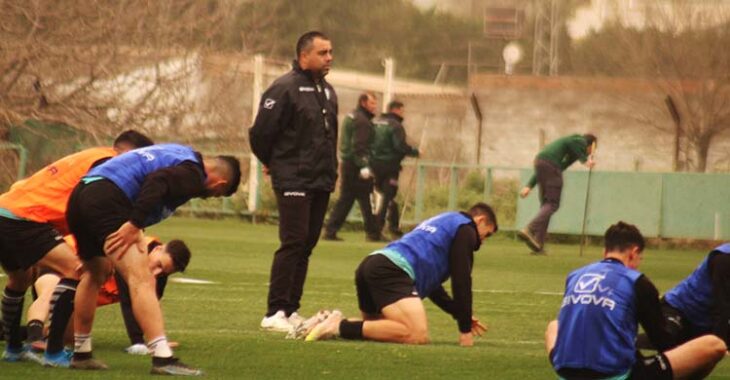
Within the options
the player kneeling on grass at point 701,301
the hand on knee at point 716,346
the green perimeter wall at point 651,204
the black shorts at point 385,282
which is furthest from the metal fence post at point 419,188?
the hand on knee at point 716,346

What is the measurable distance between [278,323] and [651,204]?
55.7ft

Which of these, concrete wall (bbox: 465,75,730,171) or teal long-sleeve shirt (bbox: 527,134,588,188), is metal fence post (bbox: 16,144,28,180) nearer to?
teal long-sleeve shirt (bbox: 527,134,588,188)

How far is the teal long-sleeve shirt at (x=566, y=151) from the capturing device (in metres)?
23.0

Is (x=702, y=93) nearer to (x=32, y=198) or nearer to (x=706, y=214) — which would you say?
(x=706, y=214)

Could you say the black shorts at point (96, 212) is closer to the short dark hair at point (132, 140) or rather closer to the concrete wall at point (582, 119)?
the short dark hair at point (132, 140)

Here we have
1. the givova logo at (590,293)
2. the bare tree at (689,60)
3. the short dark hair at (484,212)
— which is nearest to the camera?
the givova logo at (590,293)

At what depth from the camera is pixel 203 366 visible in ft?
31.7

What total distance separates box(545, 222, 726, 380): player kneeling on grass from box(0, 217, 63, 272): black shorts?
3.05 m

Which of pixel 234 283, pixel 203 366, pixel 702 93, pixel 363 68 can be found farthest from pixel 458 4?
pixel 203 366

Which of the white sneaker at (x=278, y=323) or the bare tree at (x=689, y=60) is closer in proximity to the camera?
the white sneaker at (x=278, y=323)

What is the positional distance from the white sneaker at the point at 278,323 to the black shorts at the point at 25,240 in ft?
7.59

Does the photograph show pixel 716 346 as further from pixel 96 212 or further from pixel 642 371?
pixel 96 212

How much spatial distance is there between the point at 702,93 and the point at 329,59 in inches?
846

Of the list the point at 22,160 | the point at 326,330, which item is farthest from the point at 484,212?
the point at 22,160
